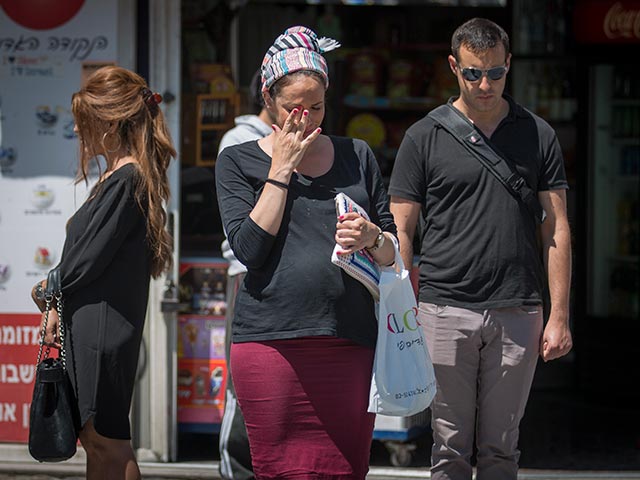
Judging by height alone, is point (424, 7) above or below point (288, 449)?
above

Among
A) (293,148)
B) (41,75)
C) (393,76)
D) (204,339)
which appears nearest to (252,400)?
(293,148)

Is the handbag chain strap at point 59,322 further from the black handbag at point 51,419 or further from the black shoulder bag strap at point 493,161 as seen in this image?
the black shoulder bag strap at point 493,161

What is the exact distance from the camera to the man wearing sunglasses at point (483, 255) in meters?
3.95

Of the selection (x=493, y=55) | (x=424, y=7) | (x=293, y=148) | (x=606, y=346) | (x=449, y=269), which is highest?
(x=424, y=7)

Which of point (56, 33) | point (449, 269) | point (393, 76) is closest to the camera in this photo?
point (449, 269)

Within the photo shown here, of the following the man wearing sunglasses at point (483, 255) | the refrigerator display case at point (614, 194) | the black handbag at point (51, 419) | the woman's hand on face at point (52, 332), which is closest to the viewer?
the black handbag at point (51, 419)

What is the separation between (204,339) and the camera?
5.54 meters

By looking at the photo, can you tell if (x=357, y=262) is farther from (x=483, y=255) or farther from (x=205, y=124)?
(x=205, y=124)

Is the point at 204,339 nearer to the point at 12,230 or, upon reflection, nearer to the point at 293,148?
the point at 12,230

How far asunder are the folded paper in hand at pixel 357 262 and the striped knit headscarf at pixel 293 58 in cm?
37

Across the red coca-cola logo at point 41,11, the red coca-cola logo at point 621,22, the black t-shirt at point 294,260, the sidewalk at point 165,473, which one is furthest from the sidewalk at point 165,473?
the red coca-cola logo at point 621,22

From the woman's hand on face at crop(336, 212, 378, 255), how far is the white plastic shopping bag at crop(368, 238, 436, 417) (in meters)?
0.18

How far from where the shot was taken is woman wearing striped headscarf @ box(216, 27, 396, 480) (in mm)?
3217

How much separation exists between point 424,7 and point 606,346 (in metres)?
2.51
